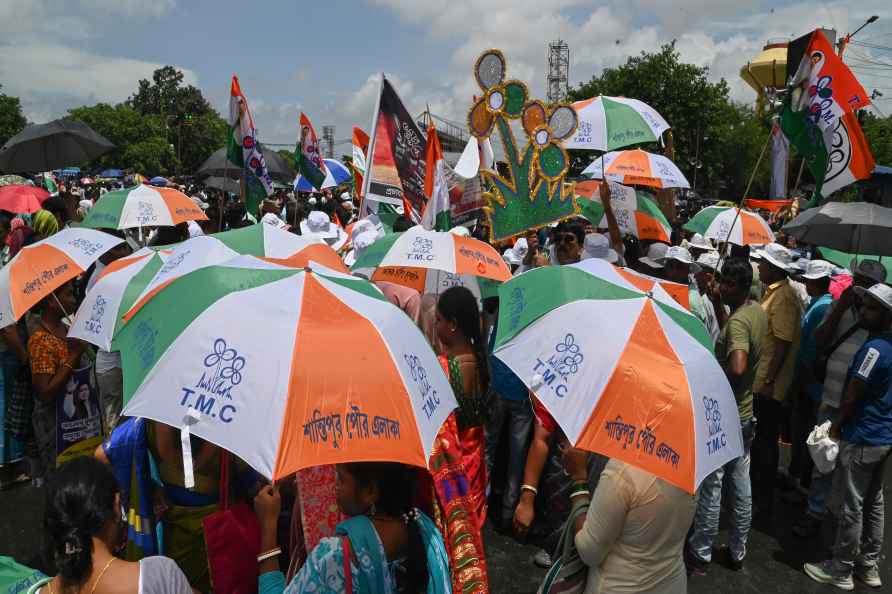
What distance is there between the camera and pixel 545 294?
2828 millimetres

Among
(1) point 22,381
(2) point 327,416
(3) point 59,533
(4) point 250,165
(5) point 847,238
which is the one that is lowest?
(1) point 22,381

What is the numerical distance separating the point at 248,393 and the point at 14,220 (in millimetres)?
7850

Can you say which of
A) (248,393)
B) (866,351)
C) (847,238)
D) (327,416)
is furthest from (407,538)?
(847,238)

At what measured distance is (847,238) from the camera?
228 inches

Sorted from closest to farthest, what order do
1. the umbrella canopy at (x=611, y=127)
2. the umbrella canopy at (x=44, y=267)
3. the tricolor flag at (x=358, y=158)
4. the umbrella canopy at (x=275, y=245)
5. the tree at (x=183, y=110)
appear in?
the umbrella canopy at (x=44, y=267) < the umbrella canopy at (x=275, y=245) < the umbrella canopy at (x=611, y=127) < the tricolor flag at (x=358, y=158) < the tree at (x=183, y=110)

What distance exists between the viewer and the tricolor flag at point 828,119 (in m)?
4.57

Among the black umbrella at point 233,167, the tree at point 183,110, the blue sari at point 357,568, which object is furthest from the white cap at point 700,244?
the tree at point 183,110

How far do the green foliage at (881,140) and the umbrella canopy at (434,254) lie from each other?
34.6m

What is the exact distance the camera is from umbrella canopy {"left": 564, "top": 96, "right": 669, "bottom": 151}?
7.13 metres

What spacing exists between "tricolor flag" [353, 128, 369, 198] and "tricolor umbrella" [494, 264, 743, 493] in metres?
6.92

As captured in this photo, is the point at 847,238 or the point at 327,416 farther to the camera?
the point at 847,238

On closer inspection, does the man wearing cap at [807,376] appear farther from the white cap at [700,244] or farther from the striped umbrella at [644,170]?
the striped umbrella at [644,170]

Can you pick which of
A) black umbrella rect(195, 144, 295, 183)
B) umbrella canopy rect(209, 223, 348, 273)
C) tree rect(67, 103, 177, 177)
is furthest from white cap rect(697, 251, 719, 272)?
tree rect(67, 103, 177, 177)

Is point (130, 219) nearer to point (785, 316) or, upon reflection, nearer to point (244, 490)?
point (244, 490)
